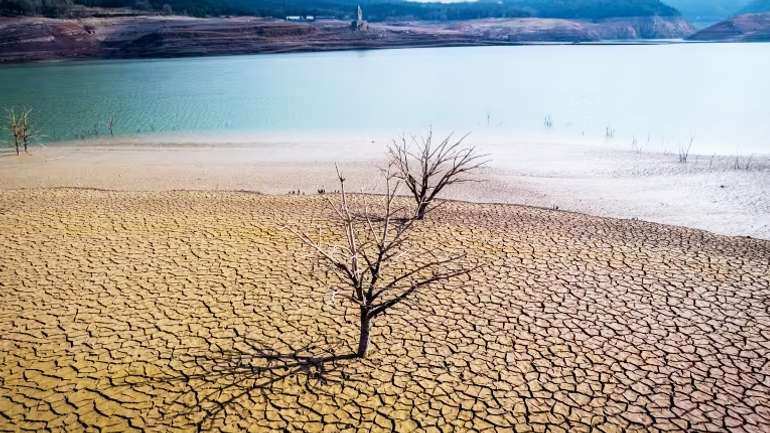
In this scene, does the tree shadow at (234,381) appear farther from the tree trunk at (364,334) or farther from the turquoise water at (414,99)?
the turquoise water at (414,99)

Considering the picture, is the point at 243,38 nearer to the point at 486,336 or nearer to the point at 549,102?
the point at 549,102

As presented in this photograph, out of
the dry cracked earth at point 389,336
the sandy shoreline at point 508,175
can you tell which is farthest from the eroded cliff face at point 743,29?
the dry cracked earth at point 389,336

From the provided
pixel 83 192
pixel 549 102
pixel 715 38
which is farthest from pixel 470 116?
pixel 715 38

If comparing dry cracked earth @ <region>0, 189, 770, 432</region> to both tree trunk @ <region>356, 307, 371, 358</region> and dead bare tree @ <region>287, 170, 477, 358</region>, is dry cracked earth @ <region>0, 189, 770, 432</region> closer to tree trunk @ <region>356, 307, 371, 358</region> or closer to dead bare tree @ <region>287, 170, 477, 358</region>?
tree trunk @ <region>356, 307, 371, 358</region>

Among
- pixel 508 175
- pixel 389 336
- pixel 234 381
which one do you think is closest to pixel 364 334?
pixel 389 336

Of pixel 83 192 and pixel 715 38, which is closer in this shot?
pixel 83 192

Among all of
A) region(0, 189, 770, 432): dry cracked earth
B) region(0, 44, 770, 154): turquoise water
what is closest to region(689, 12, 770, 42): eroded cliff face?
region(0, 44, 770, 154): turquoise water
